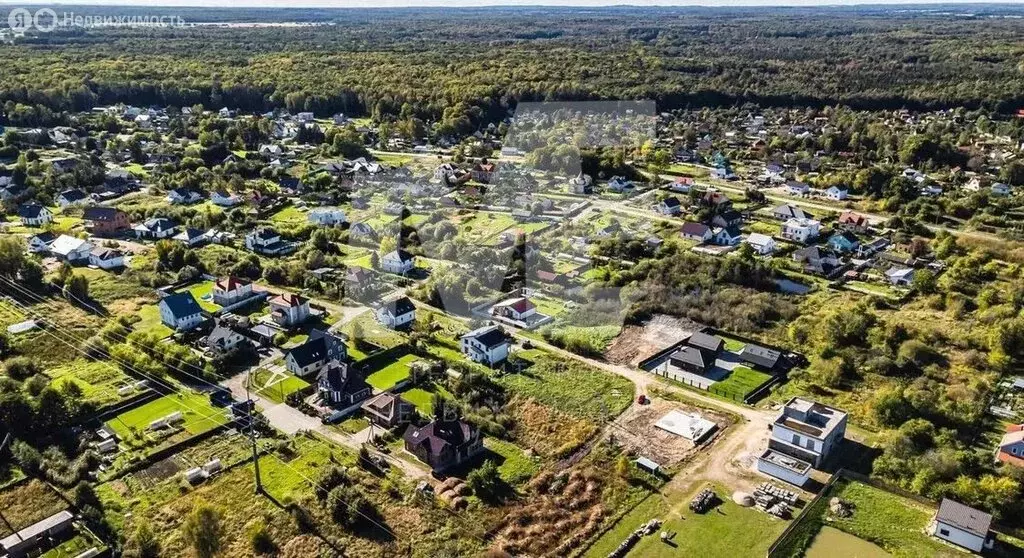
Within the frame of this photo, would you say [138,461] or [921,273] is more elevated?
[921,273]

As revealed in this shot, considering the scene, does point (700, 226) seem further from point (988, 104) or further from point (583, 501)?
point (988, 104)

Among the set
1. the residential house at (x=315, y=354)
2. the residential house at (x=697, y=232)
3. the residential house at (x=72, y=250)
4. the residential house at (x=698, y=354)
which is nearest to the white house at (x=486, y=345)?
the residential house at (x=315, y=354)

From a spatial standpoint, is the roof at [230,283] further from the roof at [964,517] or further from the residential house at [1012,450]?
the residential house at [1012,450]

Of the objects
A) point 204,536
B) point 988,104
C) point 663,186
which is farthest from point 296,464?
point 988,104

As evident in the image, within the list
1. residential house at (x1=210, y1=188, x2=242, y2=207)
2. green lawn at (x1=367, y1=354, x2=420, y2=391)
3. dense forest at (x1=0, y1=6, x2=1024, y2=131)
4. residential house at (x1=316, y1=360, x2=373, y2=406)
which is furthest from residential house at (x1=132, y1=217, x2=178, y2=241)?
dense forest at (x1=0, y1=6, x2=1024, y2=131)

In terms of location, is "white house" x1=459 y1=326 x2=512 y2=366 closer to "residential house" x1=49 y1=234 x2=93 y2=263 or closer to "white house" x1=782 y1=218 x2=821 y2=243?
"white house" x1=782 y1=218 x2=821 y2=243
